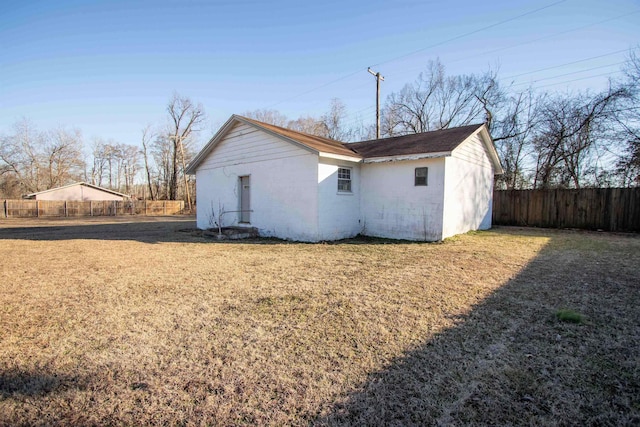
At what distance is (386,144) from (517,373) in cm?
1073

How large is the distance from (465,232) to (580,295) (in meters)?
7.47

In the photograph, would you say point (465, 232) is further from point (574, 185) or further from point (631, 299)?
point (574, 185)

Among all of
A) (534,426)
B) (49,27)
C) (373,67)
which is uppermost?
(373,67)

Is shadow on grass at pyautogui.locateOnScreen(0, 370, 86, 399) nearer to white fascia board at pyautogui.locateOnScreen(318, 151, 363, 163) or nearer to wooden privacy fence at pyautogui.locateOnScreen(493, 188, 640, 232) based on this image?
white fascia board at pyautogui.locateOnScreen(318, 151, 363, 163)

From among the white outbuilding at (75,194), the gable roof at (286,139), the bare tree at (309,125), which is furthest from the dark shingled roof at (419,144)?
the white outbuilding at (75,194)

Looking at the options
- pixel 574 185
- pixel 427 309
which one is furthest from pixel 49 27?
pixel 574 185

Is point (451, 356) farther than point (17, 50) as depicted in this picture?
No

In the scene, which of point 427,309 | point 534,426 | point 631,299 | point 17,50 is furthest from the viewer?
point 17,50

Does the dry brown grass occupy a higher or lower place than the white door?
lower

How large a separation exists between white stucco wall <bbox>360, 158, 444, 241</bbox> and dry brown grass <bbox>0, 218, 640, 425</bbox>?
3.92 meters

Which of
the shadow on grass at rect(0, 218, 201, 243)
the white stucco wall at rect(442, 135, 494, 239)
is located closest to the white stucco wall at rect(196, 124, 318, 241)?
the shadow on grass at rect(0, 218, 201, 243)

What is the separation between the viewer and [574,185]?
Answer: 18906mm

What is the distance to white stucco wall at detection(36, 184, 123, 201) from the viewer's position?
3241 centimetres

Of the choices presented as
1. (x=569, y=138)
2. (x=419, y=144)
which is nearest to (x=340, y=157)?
(x=419, y=144)
